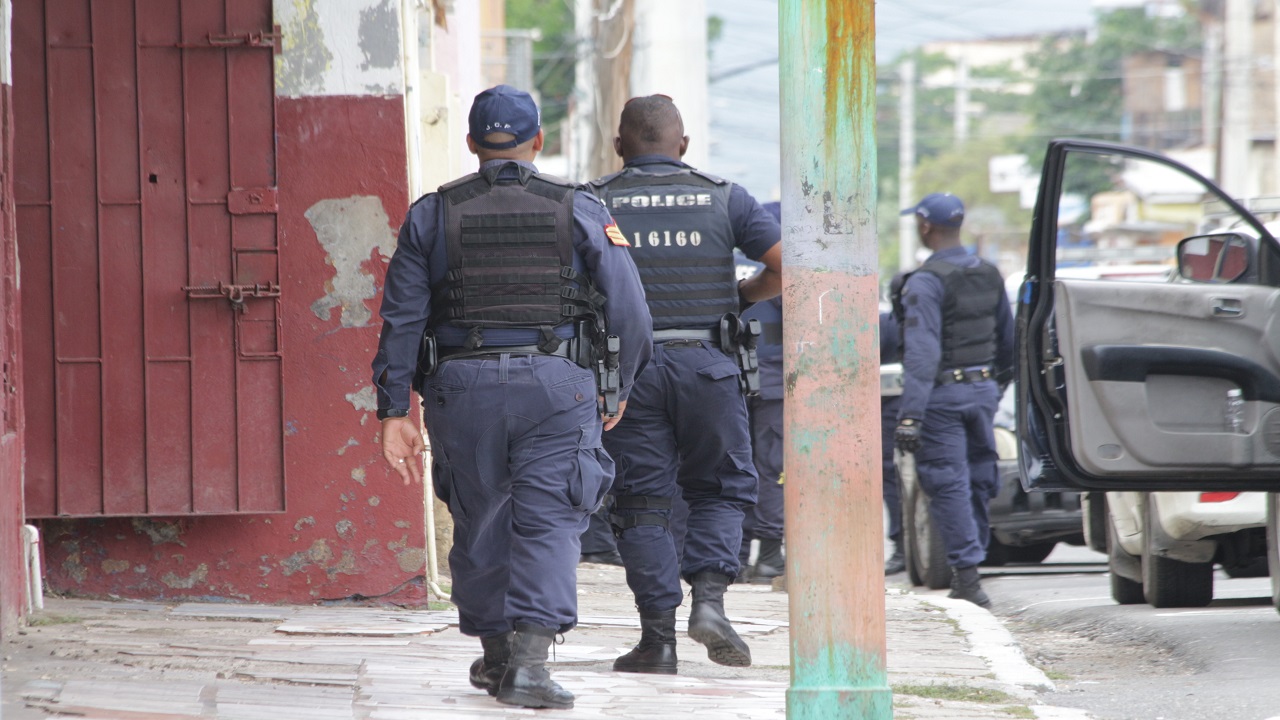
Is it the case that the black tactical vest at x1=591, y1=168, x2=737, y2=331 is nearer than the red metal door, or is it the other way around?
the black tactical vest at x1=591, y1=168, x2=737, y2=331

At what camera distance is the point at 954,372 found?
342 inches

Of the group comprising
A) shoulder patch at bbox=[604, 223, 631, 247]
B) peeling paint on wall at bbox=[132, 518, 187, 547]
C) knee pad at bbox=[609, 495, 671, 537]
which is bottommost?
peeling paint on wall at bbox=[132, 518, 187, 547]

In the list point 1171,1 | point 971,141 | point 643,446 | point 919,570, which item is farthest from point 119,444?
point 971,141

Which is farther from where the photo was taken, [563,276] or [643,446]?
[643,446]

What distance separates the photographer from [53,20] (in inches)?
249

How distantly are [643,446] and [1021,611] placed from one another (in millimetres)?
3641

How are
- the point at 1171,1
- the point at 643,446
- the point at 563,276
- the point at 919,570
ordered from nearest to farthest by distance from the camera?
the point at 563,276 < the point at 643,446 < the point at 919,570 < the point at 1171,1

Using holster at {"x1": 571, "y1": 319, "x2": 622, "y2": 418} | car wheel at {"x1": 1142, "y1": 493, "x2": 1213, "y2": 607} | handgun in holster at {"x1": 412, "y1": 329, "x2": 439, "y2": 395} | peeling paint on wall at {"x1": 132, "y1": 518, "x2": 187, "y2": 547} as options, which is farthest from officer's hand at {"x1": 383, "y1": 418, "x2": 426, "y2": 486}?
car wheel at {"x1": 1142, "y1": 493, "x2": 1213, "y2": 607}

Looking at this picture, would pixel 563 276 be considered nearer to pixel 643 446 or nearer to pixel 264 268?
pixel 643 446

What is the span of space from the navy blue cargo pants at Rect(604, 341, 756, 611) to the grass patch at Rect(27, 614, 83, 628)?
197 centimetres

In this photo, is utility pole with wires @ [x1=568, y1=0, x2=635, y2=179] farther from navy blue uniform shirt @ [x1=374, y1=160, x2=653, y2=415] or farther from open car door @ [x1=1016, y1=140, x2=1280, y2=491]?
navy blue uniform shirt @ [x1=374, y1=160, x2=653, y2=415]

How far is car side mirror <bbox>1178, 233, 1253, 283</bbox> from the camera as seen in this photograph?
657cm

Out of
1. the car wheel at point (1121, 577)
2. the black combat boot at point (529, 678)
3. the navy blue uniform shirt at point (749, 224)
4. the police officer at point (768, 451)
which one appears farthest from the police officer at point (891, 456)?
the black combat boot at point (529, 678)

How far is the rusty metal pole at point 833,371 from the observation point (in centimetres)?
405
